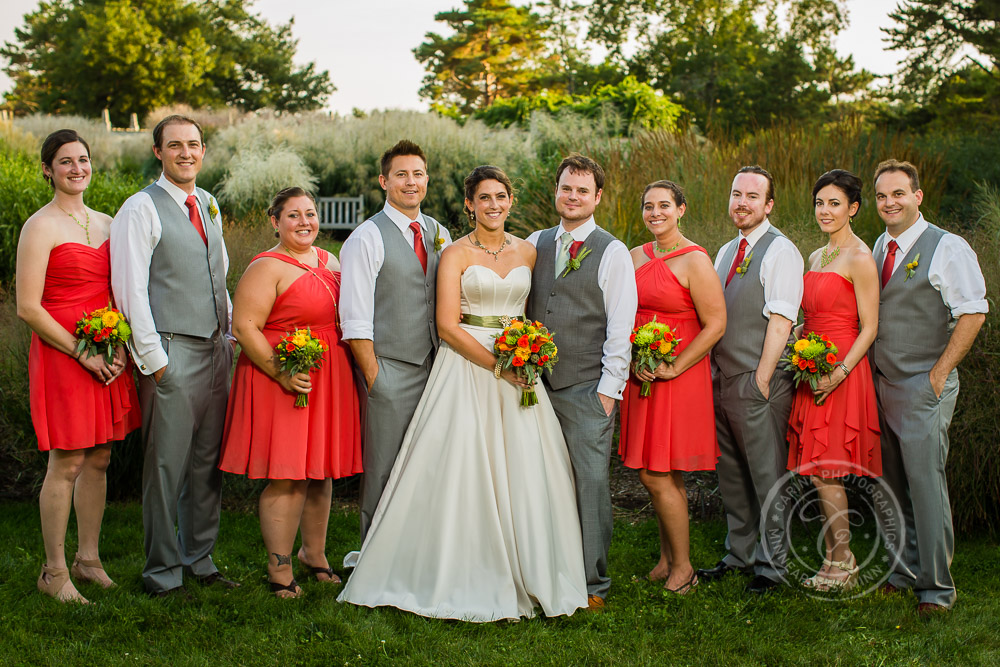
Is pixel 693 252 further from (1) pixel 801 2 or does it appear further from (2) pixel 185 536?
(1) pixel 801 2

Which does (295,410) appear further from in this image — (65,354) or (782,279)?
(782,279)

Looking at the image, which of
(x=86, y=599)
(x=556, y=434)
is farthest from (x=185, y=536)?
(x=556, y=434)

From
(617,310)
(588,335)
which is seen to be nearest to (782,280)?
(617,310)

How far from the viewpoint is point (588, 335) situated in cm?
409

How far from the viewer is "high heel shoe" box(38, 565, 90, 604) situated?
159 inches

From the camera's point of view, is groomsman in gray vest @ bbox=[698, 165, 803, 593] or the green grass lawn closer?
the green grass lawn

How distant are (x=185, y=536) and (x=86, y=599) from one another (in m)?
0.55

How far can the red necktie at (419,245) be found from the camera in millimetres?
4207

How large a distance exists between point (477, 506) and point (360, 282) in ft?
4.07

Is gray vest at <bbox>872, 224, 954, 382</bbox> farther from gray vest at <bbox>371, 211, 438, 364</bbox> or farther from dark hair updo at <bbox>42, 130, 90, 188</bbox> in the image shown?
dark hair updo at <bbox>42, 130, 90, 188</bbox>

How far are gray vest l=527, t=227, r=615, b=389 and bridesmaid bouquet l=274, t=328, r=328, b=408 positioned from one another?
113 centimetres

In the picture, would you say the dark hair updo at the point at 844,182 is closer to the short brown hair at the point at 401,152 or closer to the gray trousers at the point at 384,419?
the short brown hair at the point at 401,152

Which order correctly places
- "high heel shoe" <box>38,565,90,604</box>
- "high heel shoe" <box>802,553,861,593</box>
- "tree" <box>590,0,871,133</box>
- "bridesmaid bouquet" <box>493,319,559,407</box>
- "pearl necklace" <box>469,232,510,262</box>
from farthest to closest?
1. "tree" <box>590,0,871,133</box>
2. "high heel shoe" <box>802,553,861,593</box>
3. "pearl necklace" <box>469,232,510,262</box>
4. "high heel shoe" <box>38,565,90,604</box>
5. "bridesmaid bouquet" <box>493,319,559,407</box>

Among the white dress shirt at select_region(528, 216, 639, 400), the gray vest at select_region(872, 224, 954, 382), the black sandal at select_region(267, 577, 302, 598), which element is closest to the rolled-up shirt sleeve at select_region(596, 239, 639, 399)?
the white dress shirt at select_region(528, 216, 639, 400)
